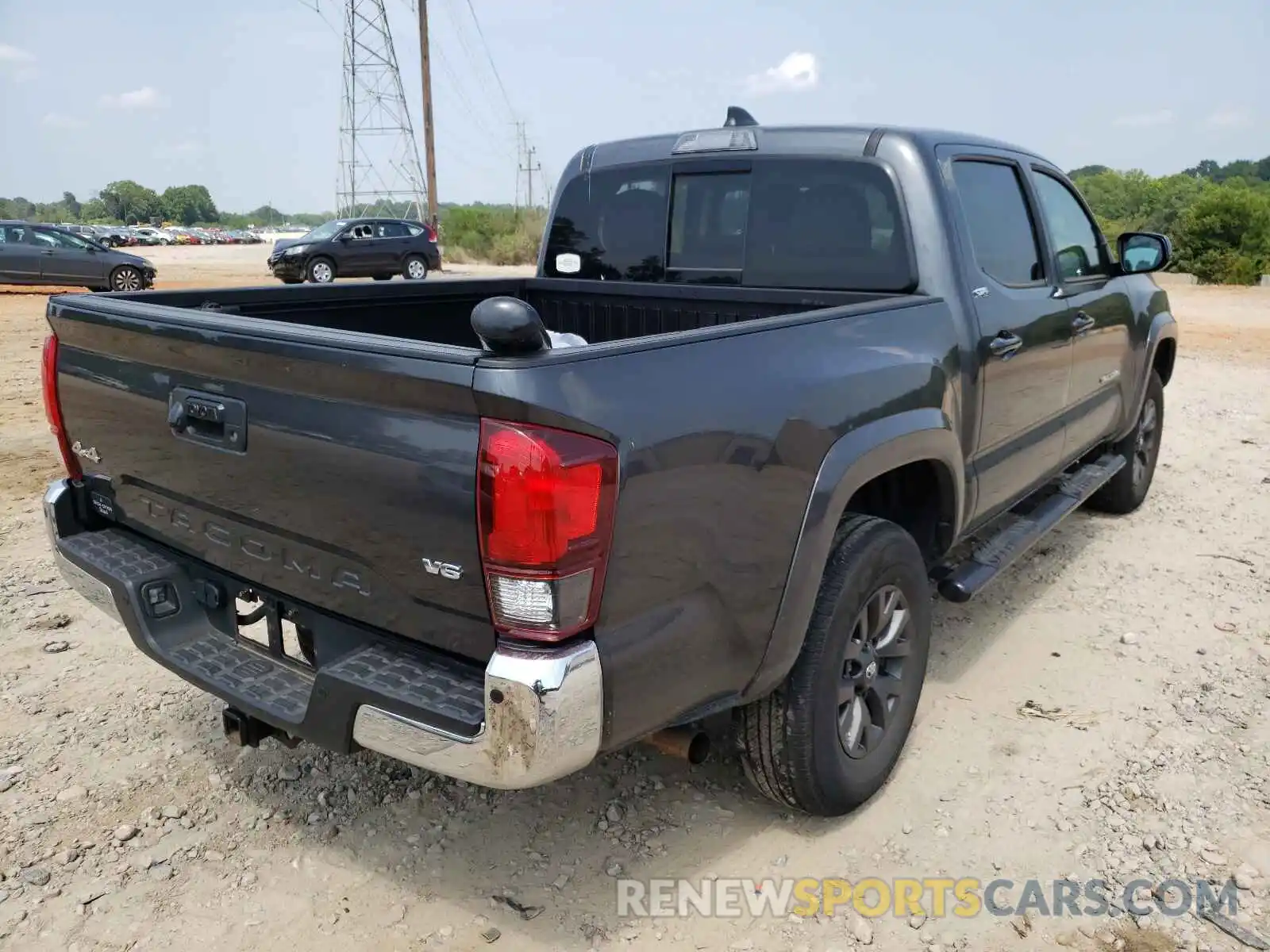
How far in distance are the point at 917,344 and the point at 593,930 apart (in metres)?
1.91

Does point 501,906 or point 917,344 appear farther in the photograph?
point 917,344

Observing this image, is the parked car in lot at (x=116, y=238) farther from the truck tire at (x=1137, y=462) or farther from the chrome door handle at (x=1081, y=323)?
the chrome door handle at (x=1081, y=323)

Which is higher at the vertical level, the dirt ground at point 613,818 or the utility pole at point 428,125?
the utility pole at point 428,125

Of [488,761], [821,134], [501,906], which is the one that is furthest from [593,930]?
[821,134]

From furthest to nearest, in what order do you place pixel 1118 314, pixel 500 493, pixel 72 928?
pixel 1118 314 → pixel 72 928 → pixel 500 493

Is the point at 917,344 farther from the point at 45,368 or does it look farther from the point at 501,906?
the point at 45,368

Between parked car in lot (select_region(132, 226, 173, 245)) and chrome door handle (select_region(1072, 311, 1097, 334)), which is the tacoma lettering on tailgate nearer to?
chrome door handle (select_region(1072, 311, 1097, 334))

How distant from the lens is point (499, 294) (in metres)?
4.35

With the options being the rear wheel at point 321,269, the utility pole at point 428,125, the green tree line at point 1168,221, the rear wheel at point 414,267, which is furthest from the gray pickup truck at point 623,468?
the utility pole at point 428,125

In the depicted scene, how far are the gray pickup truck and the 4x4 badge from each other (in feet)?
0.07

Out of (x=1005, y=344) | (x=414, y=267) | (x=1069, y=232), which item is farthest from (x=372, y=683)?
(x=414, y=267)

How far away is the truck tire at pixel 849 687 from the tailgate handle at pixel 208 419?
59.6 inches

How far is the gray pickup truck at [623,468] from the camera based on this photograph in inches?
77.3

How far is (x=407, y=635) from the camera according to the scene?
2.22 metres
